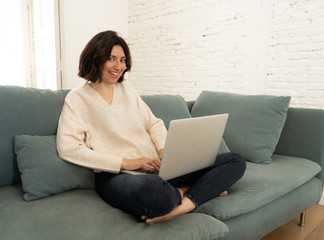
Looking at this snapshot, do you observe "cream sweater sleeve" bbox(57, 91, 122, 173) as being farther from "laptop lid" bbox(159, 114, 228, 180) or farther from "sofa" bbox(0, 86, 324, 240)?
"laptop lid" bbox(159, 114, 228, 180)

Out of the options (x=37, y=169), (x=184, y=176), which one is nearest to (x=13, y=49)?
(x=37, y=169)

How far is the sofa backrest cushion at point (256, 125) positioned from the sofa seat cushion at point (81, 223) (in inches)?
33.1

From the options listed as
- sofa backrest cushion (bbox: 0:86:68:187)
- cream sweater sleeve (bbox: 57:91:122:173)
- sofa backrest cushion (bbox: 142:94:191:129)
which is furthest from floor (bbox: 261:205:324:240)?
sofa backrest cushion (bbox: 0:86:68:187)

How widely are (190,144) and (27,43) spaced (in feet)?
9.97

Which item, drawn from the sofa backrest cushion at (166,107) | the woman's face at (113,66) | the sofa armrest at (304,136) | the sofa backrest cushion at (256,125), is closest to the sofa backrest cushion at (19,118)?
the woman's face at (113,66)

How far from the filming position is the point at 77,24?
11.8 feet

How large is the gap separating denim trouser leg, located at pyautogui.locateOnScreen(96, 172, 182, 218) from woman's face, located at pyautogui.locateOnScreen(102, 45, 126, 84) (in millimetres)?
519

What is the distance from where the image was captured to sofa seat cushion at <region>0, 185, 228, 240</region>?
89cm

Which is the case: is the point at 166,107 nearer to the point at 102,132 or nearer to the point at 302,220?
the point at 102,132

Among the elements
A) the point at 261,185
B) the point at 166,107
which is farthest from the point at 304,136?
the point at 166,107

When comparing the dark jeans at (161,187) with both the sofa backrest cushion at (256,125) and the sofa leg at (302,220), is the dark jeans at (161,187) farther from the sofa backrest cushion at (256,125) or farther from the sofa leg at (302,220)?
the sofa leg at (302,220)

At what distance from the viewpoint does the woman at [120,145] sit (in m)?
1.05

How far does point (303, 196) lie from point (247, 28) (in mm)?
1771

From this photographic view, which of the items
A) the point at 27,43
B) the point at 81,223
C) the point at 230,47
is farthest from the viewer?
the point at 27,43
